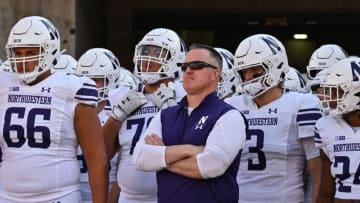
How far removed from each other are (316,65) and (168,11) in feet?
18.0

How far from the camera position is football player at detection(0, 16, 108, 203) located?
4609mm

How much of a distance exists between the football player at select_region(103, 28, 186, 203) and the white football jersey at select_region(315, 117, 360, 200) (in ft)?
3.15

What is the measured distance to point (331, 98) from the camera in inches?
190

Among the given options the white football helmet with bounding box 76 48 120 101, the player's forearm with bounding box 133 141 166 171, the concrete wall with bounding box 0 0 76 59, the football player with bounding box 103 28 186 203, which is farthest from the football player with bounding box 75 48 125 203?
the concrete wall with bounding box 0 0 76 59

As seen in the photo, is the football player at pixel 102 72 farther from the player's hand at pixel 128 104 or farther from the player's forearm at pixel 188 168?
the player's forearm at pixel 188 168

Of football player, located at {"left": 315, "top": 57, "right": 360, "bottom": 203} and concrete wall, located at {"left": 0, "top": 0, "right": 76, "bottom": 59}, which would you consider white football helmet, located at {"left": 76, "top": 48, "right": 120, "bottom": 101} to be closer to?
football player, located at {"left": 315, "top": 57, "right": 360, "bottom": 203}

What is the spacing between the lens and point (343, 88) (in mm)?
4773

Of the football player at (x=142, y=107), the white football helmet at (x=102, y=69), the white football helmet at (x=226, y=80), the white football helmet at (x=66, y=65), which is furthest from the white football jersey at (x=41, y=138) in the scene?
the white football helmet at (x=66, y=65)

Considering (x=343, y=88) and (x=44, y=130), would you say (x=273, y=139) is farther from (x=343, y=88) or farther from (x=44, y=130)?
(x=44, y=130)

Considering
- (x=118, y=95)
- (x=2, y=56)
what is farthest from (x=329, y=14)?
(x=118, y=95)

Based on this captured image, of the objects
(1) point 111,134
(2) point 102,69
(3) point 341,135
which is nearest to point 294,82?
(2) point 102,69

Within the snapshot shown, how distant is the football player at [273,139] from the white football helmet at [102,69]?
55.9 inches

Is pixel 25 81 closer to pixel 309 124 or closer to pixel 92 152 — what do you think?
pixel 92 152

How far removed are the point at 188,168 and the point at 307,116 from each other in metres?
1.14
